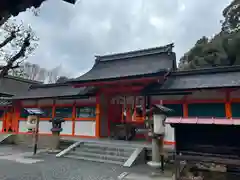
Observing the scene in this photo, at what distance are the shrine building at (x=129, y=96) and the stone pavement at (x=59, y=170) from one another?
3.36 metres

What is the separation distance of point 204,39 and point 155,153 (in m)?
25.4

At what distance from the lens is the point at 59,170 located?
18.7ft

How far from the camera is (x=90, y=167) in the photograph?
615cm

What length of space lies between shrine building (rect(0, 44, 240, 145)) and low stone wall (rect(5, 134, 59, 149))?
41.3 inches

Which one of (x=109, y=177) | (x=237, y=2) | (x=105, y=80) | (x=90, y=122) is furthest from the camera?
(x=237, y=2)

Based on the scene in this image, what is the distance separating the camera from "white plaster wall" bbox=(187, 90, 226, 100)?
8031mm

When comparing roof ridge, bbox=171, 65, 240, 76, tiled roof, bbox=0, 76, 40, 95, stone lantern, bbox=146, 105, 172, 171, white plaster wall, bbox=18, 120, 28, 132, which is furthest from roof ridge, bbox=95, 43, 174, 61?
tiled roof, bbox=0, 76, 40, 95

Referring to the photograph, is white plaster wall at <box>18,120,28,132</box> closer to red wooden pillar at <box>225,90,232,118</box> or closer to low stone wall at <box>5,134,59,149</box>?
low stone wall at <box>5,134,59,149</box>

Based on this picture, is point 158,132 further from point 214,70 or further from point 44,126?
point 44,126

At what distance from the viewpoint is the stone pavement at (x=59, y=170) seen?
510 centimetres

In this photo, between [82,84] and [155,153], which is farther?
[82,84]

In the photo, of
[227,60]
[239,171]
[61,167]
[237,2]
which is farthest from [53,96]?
[237,2]

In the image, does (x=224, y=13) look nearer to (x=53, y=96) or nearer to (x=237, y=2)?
(x=237, y=2)

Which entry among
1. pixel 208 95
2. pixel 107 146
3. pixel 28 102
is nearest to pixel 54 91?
pixel 28 102
